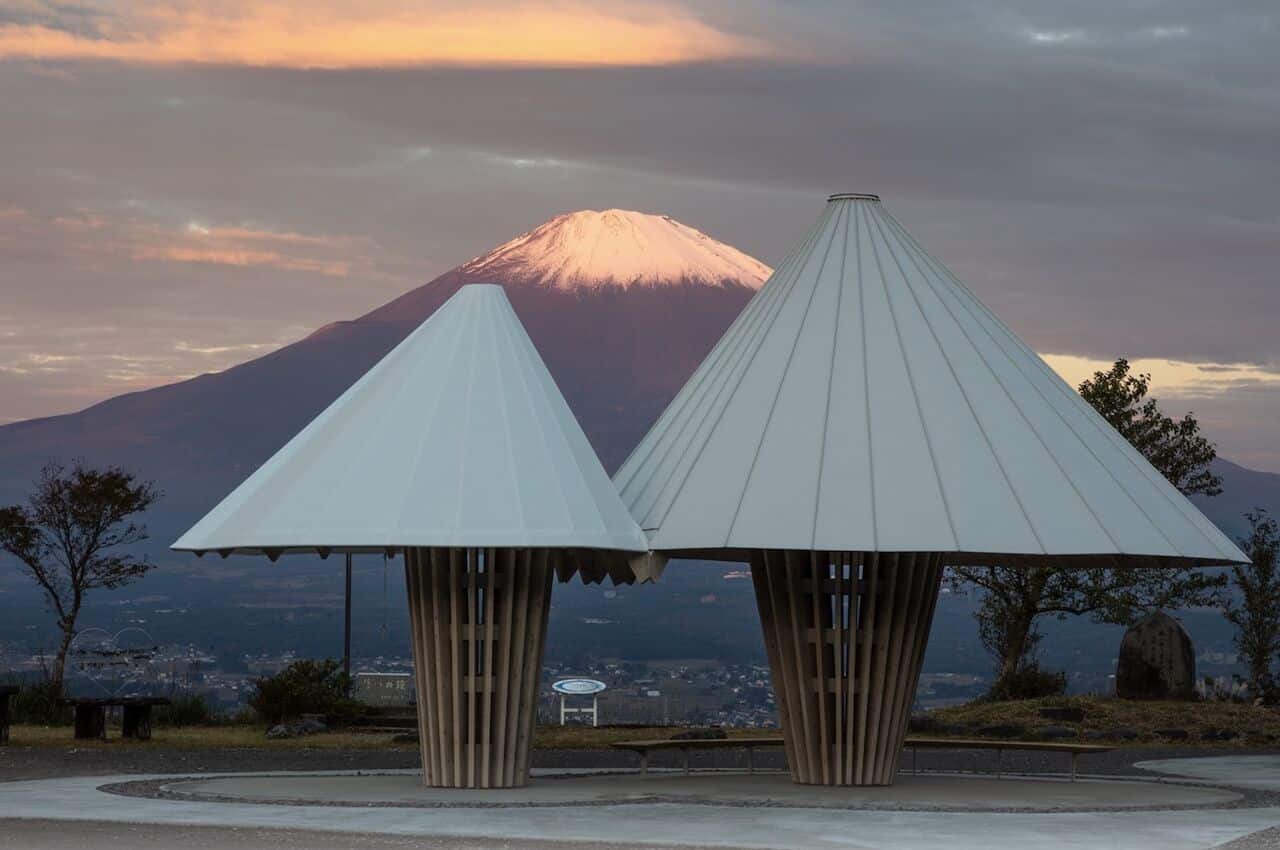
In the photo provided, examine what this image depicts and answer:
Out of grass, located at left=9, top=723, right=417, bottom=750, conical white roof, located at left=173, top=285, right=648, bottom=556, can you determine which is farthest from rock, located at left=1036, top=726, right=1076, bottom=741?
conical white roof, located at left=173, top=285, right=648, bottom=556

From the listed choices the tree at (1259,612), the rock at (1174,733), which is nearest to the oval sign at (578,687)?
the rock at (1174,733)

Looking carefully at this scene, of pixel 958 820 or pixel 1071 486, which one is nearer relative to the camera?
pixel 958 820

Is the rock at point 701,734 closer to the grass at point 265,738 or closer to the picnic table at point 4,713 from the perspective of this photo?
the grass at point 265,738

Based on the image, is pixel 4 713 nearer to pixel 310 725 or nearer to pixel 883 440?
pixel 310 725

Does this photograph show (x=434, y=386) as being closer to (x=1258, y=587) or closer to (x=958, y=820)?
(x=958, y=820)

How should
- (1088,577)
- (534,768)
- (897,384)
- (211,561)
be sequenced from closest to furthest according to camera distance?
1. (897,384)
2. (534,768)
3. (1088,577)
4. (211,561)

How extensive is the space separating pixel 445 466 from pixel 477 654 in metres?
1.61

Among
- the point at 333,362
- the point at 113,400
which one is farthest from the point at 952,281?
the point at 113,400

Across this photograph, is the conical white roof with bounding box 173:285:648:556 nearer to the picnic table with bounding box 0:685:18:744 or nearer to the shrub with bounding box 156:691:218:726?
the picnic table with bounding box 0:685:18:744

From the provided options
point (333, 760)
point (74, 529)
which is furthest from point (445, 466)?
point (74, 529)

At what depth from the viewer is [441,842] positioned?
12094mm

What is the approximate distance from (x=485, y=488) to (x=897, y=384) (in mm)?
4010

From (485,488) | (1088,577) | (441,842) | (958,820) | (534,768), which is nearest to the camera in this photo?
(441,842)

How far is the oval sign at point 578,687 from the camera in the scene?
83.0ft
